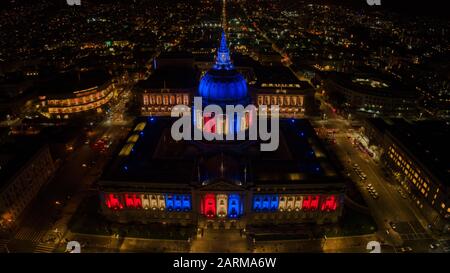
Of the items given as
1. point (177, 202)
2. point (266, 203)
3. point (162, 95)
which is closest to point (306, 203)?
point (266, 203)

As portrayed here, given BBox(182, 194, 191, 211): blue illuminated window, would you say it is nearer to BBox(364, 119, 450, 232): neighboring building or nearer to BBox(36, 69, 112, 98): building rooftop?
BBox(364, 119, 450, 232): neighboring building

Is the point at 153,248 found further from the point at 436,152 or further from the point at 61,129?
the point at 436,152

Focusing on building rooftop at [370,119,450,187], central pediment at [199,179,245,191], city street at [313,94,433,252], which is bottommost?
city street at [313,94,433,252]

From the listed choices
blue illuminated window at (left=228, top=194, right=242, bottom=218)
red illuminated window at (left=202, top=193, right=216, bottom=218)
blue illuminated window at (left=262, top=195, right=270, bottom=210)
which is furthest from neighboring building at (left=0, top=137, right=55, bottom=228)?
blue illuminated window at (left=262, top=195, right=270, bottom=210)

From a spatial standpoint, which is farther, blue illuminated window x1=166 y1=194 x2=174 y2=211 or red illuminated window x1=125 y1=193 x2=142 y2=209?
blue illuminated window x1=166 y1=194 x2=174 y2=211

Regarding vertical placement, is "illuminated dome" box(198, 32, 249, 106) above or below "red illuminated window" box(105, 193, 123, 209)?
above

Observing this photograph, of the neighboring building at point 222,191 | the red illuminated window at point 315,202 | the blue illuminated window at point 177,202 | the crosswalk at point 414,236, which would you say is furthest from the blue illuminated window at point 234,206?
the crosswalk at point 414,236
